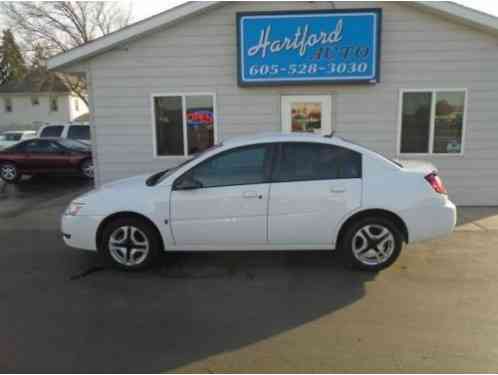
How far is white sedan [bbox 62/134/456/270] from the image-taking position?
4199 mm

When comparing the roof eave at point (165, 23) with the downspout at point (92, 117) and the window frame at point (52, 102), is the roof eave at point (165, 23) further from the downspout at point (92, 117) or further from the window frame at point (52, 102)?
the window frame at point (52, 102)

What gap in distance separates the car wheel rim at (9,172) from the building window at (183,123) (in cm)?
676

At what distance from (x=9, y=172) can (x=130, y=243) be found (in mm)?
9768

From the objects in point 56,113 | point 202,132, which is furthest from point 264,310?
point 56,113

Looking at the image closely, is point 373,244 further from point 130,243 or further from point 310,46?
point 310,46

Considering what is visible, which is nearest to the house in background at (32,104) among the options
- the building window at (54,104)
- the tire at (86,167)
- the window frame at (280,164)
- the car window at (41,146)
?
the building window at (54,104)

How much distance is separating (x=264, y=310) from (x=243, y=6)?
599cm

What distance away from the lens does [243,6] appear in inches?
287

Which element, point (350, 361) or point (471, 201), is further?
point (471, 201)

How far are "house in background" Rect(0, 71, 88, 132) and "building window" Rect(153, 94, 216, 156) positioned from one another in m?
32.8

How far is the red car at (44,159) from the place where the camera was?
11719 millimetres

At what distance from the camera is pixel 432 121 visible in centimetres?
745

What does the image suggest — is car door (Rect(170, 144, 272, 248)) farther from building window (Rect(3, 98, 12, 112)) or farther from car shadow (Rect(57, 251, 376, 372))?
building window (Rect(3, 98, 12, 112))

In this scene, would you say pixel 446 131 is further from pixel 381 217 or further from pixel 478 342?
pixel 478 342
